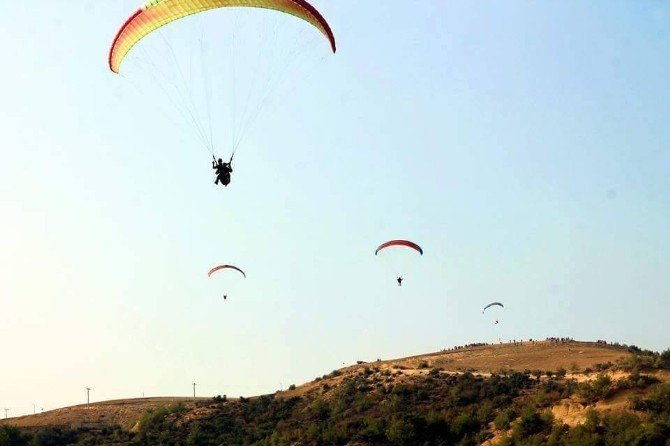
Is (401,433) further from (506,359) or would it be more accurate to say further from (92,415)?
(92,415)

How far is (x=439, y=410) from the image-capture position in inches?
1892

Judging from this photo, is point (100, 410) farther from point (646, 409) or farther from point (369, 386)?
point (646, 409)

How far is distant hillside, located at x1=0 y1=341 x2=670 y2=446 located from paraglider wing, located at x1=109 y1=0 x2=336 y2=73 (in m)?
21.9

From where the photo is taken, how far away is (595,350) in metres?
75.2

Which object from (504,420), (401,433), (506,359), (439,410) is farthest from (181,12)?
(506,359)

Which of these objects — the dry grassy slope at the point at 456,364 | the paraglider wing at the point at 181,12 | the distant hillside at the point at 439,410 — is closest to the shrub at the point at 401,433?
the distant hillside at the point at 439,410

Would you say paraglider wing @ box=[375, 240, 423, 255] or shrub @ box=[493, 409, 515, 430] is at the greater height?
paraglider wing @ box=[375, 240, 423, 255]

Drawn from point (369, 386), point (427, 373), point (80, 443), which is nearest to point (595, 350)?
point (427, 373)

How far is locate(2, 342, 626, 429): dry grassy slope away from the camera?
67750 mm

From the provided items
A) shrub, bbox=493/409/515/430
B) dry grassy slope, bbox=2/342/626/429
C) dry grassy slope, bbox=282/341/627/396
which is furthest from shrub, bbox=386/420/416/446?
dry grassy slope, bbox=282/341/627/396

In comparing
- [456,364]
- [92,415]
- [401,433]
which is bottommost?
[401,433]

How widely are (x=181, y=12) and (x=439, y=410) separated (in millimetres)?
29810

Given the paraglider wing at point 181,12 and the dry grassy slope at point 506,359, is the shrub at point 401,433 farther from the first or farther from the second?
the paraglider wing at point 181,12

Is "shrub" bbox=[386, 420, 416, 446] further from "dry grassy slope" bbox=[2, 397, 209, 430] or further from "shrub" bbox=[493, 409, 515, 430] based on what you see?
"dry grassy slope" bbox=[2, 397, 209, 430]
